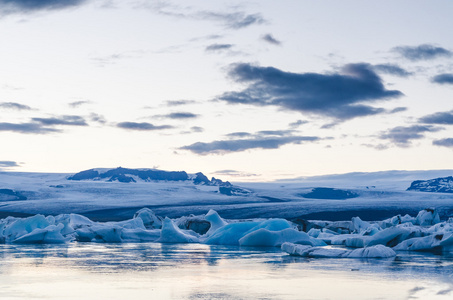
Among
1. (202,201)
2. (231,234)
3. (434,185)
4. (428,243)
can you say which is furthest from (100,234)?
(434,185)

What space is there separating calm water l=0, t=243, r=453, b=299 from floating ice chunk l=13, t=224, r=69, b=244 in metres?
5.20

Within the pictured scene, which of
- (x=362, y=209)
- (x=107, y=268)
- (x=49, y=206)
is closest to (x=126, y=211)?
(x=49, y=206)

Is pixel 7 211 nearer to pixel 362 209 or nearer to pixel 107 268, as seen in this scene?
pixel 362 209

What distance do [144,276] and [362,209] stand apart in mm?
39529

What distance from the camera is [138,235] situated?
73.6ft

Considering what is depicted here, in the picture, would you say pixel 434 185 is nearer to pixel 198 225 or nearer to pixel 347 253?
pixel 198 225

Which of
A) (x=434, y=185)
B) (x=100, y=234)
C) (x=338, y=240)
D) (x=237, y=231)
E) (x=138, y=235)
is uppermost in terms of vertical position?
(x=434, y=185)

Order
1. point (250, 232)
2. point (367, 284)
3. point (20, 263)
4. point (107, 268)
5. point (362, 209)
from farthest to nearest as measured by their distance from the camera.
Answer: point (362, 209) → point (250, 232) → point (20, 263) → point (107, 268) → point (367, 284)

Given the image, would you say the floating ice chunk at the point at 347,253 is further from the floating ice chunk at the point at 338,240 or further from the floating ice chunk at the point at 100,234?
the floating ice chunk at the point at 100,234

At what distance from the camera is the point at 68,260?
42.7 feet

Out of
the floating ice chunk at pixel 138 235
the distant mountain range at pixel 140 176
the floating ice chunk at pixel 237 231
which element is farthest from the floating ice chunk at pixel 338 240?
the distant mountain range at pixel 140 176

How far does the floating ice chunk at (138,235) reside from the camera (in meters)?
22.2

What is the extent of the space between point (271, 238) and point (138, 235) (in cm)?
616

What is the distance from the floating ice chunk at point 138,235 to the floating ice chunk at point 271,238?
486 cm
